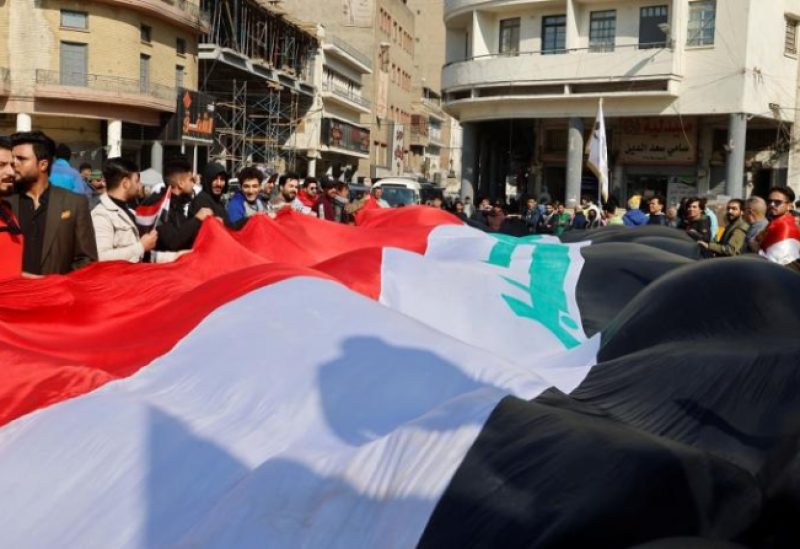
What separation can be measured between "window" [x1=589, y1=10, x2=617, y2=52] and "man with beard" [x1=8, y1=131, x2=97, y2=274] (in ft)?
92.0

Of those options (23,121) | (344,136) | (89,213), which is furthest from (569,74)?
(89,213)

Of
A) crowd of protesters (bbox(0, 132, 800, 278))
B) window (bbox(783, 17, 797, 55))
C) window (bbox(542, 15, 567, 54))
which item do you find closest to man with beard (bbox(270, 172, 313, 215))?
crowd of protesters (bbox(0, 132, 800, 278))

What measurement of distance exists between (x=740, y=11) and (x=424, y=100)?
49.7 m

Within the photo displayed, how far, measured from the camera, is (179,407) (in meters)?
3.94

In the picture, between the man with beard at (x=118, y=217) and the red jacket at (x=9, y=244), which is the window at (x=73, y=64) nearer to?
the man with beard at (x=118, y=217)

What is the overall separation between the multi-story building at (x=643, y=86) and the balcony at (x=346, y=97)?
19385 millimetres

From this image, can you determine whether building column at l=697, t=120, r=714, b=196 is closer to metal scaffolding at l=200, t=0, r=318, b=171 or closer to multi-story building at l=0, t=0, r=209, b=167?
metal scaffolding at l=200, t=0, r=318, b=171

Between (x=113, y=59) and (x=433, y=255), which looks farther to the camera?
(x=113, y=59)

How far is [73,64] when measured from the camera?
35250mm

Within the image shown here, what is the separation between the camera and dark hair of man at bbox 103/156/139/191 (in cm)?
603

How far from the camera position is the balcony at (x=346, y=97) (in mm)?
54438

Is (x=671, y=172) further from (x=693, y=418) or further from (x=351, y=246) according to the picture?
(x=693, y=418)

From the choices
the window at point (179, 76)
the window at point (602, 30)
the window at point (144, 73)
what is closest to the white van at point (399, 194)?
the window at point (602, 30)

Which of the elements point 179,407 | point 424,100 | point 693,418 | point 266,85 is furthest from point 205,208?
point 424,100
